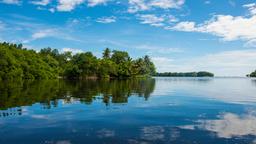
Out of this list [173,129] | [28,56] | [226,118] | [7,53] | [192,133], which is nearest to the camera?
[192,133]

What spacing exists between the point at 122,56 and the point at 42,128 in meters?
168

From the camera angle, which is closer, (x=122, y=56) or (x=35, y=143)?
(x=35, y=143)

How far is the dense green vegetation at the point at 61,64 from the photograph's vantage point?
111 meters

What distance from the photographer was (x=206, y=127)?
1827 centimetres

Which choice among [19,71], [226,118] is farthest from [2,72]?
[226,118]

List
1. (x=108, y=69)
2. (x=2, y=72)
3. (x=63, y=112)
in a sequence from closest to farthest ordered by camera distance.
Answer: (x=63, y=112) < (x=2, y=72) < (x=108, y=69)

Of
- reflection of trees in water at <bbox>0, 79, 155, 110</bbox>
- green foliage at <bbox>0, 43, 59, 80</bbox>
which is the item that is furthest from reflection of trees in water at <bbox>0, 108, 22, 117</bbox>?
green foliage at <bbox>0, 43, 59, 80</bbox>

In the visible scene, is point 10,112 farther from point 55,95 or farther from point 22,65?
point 22,65

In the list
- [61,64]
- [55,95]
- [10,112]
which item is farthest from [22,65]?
[10,112]

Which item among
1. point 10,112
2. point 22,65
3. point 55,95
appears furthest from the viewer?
point 22,65

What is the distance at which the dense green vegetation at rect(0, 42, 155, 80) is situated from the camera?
363 feet

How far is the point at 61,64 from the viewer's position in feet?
618

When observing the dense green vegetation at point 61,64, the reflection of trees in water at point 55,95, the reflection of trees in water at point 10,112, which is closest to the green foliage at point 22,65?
the dense green vegetation at point 61,64

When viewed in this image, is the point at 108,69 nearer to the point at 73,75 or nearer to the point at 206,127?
the point at 73,75
